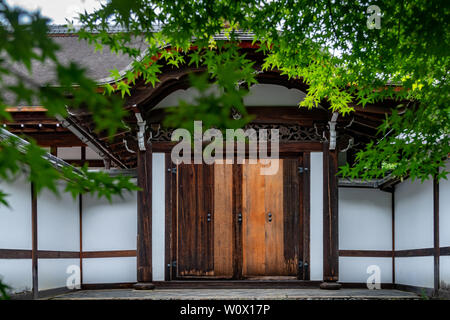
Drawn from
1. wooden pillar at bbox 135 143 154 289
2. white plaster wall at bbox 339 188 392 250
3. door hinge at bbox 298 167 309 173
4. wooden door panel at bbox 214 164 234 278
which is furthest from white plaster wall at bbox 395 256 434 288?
wooden pillar at bbox 135 143 154 289

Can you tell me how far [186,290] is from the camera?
22.4 feet

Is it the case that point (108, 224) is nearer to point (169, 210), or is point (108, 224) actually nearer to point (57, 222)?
point (57, 222)

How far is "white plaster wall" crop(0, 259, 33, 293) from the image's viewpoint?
5422mm

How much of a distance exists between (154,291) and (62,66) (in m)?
5.90

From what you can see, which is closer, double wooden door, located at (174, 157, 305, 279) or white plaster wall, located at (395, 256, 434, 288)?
white plaster wall, located at (395, 256, 434, 288)

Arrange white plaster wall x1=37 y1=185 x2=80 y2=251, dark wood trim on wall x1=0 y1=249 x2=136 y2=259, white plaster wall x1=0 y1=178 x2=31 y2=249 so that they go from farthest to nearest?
white plaster wall x1=37 y1=185 x2=80 y2=251
dark wood trim on wall x1=0 y1=249 x2=136 y2=259
white plaster wall x1=0 y1=178 x2=31 y2=249

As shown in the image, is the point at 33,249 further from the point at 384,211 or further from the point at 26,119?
the point at 384,211

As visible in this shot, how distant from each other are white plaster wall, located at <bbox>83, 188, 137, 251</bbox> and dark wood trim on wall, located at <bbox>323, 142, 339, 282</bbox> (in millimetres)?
2941

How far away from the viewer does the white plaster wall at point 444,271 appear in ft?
19.9

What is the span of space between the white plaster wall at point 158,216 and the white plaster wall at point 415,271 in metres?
3.58

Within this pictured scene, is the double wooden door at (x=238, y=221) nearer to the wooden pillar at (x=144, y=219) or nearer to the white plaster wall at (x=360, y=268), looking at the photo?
the wooden pillar at (x=144, y=219)

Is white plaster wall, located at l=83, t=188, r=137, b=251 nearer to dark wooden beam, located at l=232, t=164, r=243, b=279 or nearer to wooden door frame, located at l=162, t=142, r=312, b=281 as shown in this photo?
wooden door frame, located at l=162, t=142, r=312, b=281

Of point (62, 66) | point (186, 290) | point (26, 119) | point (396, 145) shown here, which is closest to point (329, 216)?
point (186, 290)

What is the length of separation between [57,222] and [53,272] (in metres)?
0.68
